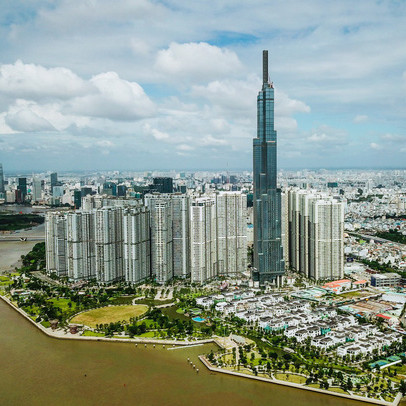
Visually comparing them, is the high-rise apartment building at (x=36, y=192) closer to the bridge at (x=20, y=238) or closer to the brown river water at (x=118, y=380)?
the bridge at (x=20, y=238)

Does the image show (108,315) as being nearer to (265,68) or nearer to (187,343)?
(187,343)

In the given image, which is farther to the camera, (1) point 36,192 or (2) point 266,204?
(1) point 36,192

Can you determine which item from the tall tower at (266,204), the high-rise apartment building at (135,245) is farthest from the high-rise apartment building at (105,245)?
the tall tower at (266,204)

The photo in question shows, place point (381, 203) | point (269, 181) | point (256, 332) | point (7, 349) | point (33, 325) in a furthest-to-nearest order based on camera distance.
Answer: point (381, 203) < point (269, 181) < point (33, 325) < point (256, 332) < point (7, 349)

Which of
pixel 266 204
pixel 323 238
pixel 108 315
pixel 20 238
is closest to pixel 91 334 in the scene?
pixel 108 315

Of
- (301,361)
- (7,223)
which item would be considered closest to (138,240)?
(301,361)

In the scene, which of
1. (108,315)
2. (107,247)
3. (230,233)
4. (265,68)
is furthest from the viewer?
(230,233)

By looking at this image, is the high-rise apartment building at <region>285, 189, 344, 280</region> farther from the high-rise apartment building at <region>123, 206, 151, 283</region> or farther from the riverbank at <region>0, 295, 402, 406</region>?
the riverbank at <region>0, 295, 402, 406</region>

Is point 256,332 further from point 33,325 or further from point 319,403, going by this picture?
point 33,325
